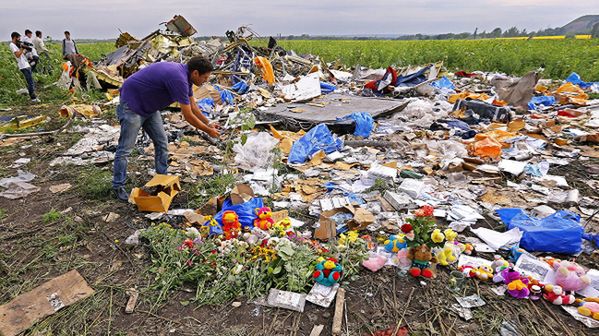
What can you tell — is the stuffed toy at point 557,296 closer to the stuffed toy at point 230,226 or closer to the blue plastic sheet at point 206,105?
the stuffed toy at point 230,226

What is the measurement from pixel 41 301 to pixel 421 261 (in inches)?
106

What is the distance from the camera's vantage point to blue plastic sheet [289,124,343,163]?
4973 millimetres

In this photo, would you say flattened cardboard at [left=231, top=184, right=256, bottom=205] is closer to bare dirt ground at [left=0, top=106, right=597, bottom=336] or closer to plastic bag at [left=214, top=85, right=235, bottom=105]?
bare dirt ground at [left=0, top=106, right=597, bottom=336]

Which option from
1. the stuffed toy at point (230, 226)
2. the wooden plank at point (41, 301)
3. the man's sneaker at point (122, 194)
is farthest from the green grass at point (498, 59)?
the wooden plank at point (41, 301)

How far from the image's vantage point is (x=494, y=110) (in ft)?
22.0

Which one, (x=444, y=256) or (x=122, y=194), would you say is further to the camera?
(x=122, y=194)

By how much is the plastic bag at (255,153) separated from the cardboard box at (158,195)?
3.95 feet

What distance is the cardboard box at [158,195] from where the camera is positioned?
3.46 metres

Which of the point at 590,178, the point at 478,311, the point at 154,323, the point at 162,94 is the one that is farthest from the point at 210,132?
the point at 590,178

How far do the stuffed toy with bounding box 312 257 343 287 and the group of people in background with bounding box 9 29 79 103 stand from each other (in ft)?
30.0

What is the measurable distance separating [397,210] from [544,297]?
56.1 inches

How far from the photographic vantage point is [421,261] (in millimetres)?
2623

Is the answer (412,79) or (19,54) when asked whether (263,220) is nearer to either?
(412,79)

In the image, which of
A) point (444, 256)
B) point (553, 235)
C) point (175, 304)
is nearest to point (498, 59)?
point (553, 235)
